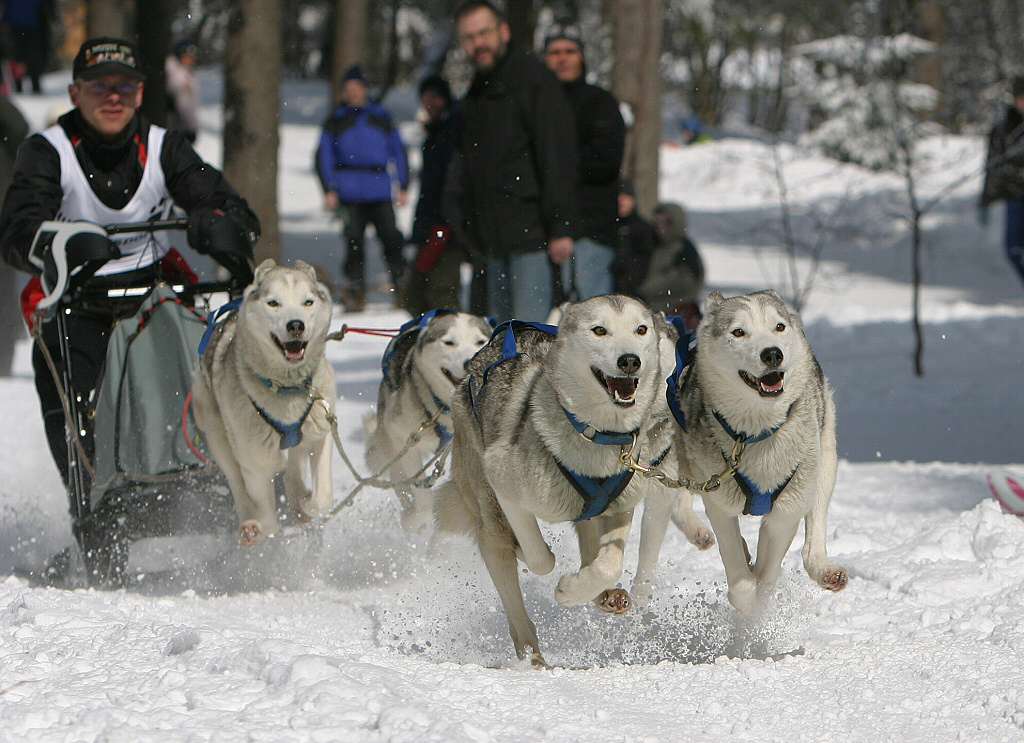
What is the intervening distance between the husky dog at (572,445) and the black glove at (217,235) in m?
1.30

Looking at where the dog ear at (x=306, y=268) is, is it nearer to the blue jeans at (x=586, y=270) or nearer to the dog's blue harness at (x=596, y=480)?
the dog's blue harness at (x=596, y=480)

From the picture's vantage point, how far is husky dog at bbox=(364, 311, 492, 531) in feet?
15.0

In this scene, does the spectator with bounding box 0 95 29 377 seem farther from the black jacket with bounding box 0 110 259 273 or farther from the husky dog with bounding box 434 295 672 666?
the husky dog with bounding box 434 295 672 666

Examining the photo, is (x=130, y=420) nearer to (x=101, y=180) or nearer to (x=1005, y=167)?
(x=101, y=180)

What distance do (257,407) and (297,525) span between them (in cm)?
74

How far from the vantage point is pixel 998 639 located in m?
3.53

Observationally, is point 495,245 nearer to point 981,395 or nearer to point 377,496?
point 377,496

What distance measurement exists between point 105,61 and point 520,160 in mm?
1985

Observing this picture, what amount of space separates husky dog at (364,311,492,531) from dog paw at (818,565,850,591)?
5.52 ft

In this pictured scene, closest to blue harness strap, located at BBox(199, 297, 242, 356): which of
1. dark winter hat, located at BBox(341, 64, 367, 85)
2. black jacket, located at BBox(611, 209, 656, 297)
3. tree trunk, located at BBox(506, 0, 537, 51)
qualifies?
black jacket, located at BBox(611, 209, 656, 297)

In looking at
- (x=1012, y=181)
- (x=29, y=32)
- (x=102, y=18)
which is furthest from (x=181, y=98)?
(x=1012, y=181)

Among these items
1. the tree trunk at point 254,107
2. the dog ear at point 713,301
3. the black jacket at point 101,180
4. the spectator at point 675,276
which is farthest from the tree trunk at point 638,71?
the dog ear at point 713,301

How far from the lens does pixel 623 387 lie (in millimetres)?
3148

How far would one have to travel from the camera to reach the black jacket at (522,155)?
18.4 feet
